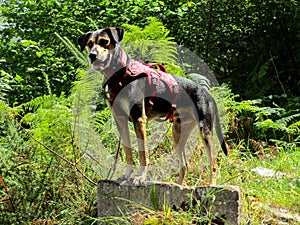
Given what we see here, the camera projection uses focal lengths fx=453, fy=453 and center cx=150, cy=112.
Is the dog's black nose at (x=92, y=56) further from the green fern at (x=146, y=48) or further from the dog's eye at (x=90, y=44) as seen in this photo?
the green fern at (x=146, y=48)

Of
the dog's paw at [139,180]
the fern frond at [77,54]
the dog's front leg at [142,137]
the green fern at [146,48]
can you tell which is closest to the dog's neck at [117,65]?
the dog's front leg at [142,137]

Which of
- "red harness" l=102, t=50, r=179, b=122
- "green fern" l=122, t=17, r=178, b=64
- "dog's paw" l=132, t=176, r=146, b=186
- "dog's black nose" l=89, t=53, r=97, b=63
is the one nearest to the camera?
"dog's black nose" l=89, t=53, r=97, b=63

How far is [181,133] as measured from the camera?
10.4ft

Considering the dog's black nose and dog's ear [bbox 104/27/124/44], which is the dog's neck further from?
the dog's black nose

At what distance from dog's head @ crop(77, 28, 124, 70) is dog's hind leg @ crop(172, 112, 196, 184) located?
694 mm

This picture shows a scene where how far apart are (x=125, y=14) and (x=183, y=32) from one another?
49.6 inches

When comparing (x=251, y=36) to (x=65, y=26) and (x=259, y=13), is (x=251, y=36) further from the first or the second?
(x=65, y=26)

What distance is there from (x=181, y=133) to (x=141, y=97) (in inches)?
20.3

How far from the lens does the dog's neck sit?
2.70m

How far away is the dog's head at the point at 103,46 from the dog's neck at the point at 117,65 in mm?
28

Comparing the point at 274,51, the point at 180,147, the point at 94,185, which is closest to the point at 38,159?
the point at 94,185

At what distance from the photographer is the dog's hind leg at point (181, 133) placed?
3137 mm

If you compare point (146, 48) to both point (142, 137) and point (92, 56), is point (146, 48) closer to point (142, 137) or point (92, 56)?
point (142, 137)

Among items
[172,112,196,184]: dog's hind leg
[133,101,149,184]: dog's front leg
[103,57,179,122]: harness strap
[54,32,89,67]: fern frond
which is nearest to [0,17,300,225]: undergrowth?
[54,32,89,67]: fern frond
